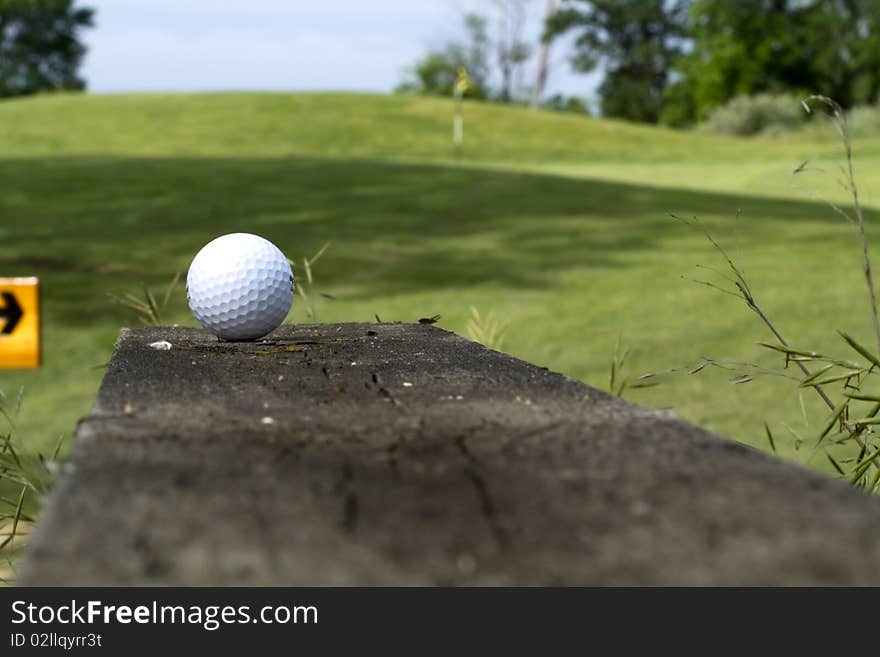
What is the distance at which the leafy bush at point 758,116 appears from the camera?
37188mm

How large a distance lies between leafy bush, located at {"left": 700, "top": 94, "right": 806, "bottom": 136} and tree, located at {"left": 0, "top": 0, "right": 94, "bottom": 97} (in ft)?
103

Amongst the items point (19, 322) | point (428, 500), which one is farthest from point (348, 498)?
point (19, 322)

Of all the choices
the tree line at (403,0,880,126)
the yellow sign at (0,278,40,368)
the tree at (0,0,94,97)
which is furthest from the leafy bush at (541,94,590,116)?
the yellow sign at (0,278,40,368)

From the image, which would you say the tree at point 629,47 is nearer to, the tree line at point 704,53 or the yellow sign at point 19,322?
the tree line at point 704,53

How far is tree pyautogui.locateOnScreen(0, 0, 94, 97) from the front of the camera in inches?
1951

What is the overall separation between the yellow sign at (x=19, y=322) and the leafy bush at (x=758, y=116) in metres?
33.9

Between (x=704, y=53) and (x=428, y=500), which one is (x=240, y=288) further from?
(x=704, y=53)

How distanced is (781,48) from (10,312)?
47.5 meters

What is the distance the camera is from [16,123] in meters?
25.0

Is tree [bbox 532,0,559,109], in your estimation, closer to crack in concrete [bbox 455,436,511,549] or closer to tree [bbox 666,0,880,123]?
tree [bbox 666,0,880,123]

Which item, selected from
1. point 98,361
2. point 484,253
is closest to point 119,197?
point 484,253

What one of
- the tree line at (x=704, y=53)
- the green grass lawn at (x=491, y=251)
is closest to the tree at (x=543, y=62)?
the tree line at (x=704, y=53)
